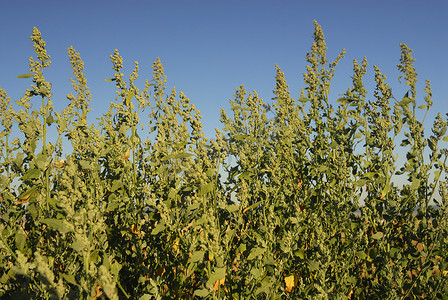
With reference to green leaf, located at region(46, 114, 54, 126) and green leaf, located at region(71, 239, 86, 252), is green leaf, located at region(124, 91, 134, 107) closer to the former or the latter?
green leaf, located at region(46, 114, 54, 126)

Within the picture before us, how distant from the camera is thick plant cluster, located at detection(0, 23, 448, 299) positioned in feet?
7.77

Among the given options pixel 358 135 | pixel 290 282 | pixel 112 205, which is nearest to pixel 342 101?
pixel 358 135

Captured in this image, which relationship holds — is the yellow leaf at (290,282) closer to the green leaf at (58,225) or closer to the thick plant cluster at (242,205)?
the thick plant cluster at (242,205)

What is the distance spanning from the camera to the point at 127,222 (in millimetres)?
2812

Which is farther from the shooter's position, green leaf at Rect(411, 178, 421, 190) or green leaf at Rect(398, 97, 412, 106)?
green leaf at Rect(398, 97, 412, 106)

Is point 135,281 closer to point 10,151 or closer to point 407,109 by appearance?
point 10,151

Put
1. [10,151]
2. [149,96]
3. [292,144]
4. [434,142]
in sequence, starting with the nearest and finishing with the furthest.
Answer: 1. [434,142]
2. [149,96]
3. [10,151]
4. [292,144]

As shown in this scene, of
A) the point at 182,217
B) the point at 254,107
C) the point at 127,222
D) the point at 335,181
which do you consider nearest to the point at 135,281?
the point at 127,222

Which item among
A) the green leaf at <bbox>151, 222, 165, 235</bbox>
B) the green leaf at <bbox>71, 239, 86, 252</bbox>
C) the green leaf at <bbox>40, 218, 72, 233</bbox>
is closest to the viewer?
the green leaf at <bbox>71, 239, 86, 252</bbox>

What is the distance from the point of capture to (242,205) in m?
2.38

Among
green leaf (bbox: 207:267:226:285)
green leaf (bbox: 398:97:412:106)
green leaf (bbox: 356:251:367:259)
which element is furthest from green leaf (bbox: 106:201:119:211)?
green leaf (bbox: 398:97:412:106)

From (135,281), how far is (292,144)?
2090mm

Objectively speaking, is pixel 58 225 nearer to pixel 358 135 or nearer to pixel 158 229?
pixel 158 229

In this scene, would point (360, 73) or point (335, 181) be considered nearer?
point (335, 181)
